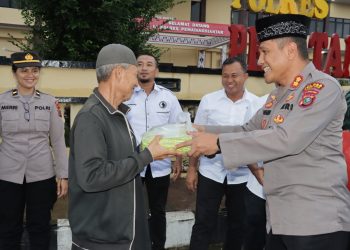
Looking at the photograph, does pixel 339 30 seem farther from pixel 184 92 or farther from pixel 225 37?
pixel 184 92

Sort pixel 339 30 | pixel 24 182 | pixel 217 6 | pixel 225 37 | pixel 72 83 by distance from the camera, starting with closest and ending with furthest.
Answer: pixel 24 182 → pixel 72 83 → pixel 225 37 → pixel 217 6 → pixel 339 30

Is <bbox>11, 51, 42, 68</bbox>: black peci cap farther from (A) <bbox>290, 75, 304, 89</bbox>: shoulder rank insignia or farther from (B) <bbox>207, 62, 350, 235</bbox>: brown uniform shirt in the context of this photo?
(A) <bbox>290, 75, 304, 89</bbox>: shoulder rank insignia

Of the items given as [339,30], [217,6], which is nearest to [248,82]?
[217,6]

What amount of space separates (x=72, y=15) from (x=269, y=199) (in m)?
4.85

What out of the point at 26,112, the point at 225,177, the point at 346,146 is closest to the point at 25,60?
the point at 26,112

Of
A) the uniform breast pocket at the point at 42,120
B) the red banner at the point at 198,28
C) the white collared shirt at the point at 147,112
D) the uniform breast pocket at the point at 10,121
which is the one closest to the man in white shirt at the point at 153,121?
the white collared shirt at the point at 147,112

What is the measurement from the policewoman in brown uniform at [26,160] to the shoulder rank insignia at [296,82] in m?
2.37

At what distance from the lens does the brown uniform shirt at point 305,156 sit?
6.70ft

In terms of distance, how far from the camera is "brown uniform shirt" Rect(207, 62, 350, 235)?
204 centimetres

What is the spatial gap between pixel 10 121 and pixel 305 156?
2630 millimetres

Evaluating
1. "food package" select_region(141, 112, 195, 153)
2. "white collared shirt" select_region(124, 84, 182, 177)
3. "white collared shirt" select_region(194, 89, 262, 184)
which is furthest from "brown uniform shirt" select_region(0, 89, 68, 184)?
"white collared shirt" select_region(194, 89, 262, 184)

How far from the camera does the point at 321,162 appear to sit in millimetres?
2098

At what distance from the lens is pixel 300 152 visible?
208 cm

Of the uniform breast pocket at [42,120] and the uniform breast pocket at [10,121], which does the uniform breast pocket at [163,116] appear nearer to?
the uniform breast pocket at [42,120]
